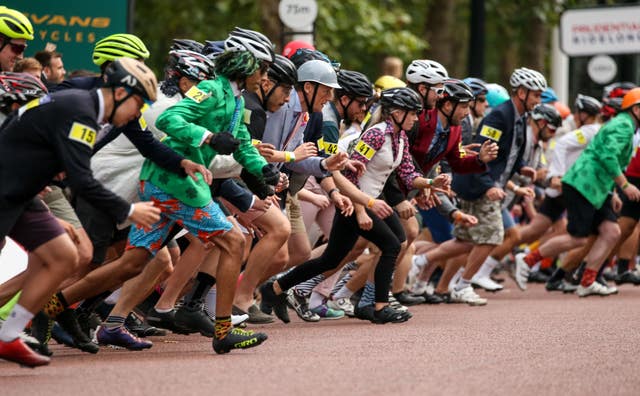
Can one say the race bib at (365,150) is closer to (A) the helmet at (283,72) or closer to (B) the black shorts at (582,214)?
(A) the helmet at (283,72)

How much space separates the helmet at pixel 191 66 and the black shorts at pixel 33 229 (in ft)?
8.44

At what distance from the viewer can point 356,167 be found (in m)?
11.6

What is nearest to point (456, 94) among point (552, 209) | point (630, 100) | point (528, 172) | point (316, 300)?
point (316, 300)

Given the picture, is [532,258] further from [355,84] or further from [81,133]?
[81,133]

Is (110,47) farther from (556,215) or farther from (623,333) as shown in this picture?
(556,215)

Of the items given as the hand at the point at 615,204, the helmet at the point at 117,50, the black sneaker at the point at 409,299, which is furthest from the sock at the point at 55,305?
the hand at the point at 615,204

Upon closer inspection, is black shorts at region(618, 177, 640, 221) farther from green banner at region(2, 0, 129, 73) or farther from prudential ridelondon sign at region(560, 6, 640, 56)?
prudential ridelondon sign at region(560, 6, 640, 56)

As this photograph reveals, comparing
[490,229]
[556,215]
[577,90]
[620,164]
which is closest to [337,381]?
[490,229]

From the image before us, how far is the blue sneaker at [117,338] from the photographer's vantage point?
9.60m

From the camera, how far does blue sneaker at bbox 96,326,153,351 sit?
31.5 ft

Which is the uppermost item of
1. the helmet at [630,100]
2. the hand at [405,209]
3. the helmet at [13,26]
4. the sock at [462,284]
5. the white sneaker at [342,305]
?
the helmet at [13,26]

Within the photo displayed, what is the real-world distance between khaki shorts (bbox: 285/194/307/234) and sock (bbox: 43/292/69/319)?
3.06 meters

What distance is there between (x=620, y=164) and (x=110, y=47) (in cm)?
707

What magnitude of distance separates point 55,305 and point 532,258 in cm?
838
